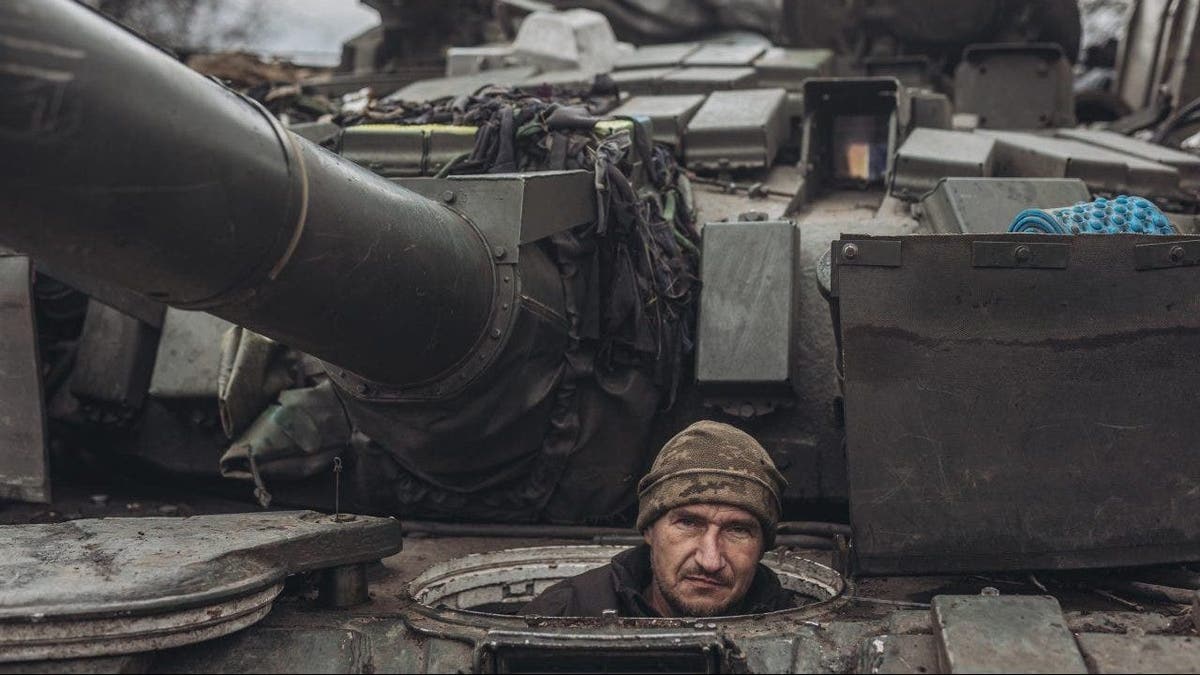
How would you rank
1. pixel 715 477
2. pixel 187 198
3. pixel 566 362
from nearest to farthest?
1. pixel 187 198
2. pixel 715 477
3. pixel 566 362

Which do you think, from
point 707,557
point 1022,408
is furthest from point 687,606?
point 1022,408

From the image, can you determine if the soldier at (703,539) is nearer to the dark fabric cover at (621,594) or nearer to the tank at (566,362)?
the dark fabric cover at (621,594)

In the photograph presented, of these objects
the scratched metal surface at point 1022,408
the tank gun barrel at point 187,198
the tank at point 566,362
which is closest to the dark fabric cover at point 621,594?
the tank at point 566,362

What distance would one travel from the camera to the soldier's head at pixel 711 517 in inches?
169

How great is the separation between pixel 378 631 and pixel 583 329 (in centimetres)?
154

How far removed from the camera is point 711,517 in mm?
4324

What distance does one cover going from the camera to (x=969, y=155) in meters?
6.31

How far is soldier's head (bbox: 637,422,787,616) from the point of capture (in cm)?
429

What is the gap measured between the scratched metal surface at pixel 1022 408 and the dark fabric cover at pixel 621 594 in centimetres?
34

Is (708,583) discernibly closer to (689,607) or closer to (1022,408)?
(689,607)

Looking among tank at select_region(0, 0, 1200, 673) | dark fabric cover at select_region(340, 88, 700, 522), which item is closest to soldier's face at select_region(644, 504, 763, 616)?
tank at select_region(0, 0, 1200, 673)

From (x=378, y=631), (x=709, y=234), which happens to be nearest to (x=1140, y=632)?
(x=378, y=631)

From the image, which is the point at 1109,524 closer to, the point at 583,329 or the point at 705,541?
the point at 705,541

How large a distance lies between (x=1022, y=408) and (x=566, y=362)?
1.48m
